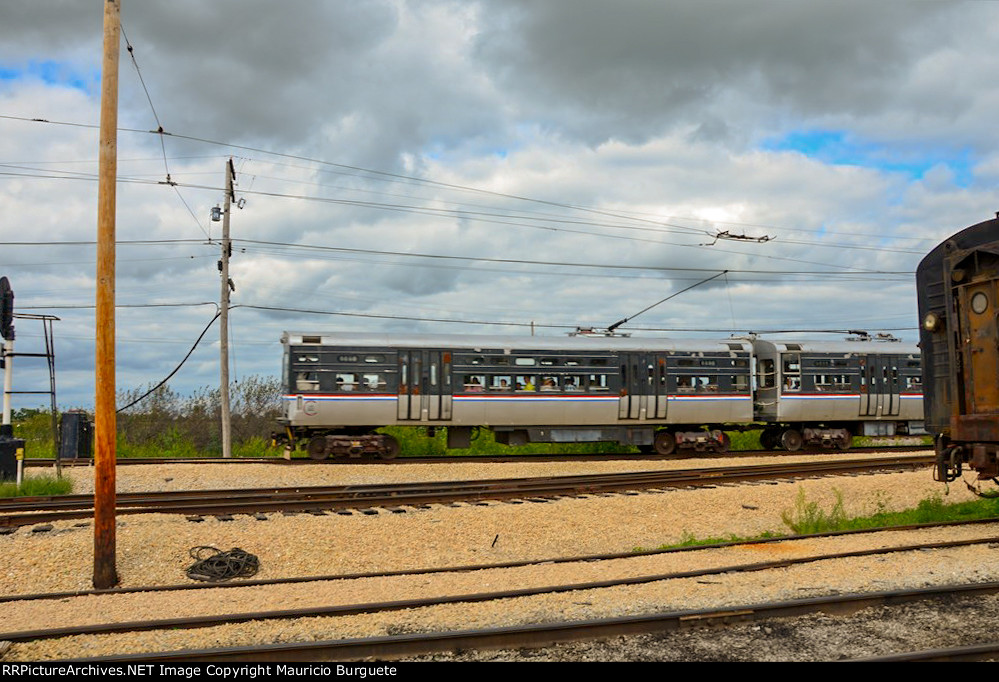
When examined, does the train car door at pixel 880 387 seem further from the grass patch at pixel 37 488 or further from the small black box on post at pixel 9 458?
the small black box on post at pixel 9 458

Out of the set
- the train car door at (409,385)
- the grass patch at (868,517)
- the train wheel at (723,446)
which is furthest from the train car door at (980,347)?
the train car door at (409,385)

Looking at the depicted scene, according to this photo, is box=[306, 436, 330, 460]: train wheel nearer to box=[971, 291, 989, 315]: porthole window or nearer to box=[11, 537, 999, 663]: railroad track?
box=[11, 537, 999, 663]: railroad track

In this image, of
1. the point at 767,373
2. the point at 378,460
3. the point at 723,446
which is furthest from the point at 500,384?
the point at 767,373

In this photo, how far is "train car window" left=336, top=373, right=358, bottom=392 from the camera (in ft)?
65.5

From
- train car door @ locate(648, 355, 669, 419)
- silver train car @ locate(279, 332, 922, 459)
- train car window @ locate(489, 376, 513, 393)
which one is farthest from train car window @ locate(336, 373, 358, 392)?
train car door @ locate(648, 355, 669, 419)

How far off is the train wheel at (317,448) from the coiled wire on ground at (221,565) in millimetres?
10135

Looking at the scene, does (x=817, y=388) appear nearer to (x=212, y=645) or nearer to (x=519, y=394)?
(x=519, y=394)

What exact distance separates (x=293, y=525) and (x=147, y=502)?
3647 mm

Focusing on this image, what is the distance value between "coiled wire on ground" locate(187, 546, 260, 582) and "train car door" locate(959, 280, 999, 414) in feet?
31.8

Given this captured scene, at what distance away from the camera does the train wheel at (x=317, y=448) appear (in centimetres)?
2027

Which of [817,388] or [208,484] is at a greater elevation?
[817,388]
